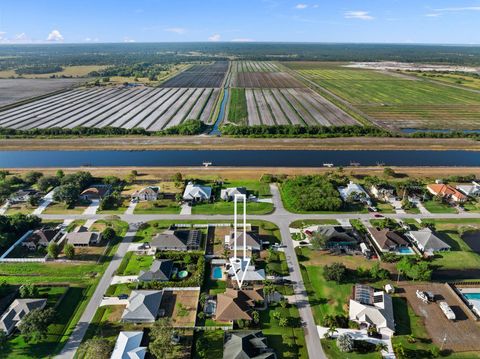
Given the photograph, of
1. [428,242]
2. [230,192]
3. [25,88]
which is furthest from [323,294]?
[25,88]

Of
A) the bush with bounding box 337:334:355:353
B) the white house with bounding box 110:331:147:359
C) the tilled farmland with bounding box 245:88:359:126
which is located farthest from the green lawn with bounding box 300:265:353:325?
the tilled farmland with bounding box 245:88:359:126

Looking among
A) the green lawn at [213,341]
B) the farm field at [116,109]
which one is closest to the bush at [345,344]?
the green lawn at [213,341]

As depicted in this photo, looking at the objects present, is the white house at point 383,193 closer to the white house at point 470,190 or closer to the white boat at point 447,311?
the white house at point 470,190

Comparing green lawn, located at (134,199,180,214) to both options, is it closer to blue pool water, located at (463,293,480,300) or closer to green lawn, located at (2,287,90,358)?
green lawn, located at (2,287,90,358)

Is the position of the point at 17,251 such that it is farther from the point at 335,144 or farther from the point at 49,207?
the point at 335,144

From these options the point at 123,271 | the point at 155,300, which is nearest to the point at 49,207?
the point at 123,271

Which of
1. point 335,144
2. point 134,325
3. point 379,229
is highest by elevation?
point 335,144
